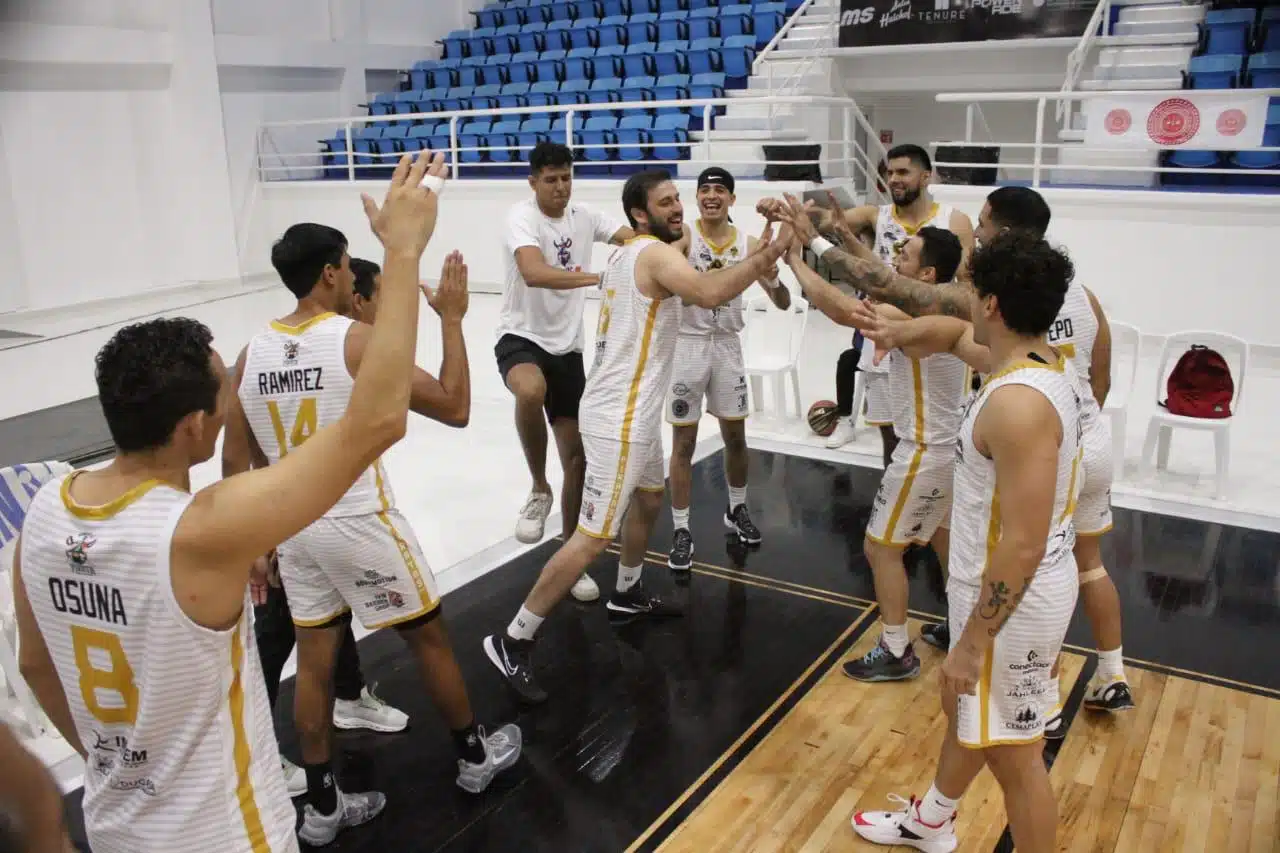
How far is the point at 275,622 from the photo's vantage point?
3.59 m

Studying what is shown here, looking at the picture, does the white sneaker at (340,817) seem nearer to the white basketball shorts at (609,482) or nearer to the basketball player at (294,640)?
the basketball player at (294,640)

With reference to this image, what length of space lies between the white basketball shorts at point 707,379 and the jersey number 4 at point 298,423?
2540 mm

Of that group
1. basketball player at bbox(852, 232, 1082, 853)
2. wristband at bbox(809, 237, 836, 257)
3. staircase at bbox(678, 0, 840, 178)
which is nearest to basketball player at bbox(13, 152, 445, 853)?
basketball player at bbox(852, 232, 1082, 853)

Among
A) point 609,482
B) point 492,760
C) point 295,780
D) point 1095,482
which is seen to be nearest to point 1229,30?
point 1095,482

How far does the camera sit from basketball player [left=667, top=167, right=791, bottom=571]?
530 cm

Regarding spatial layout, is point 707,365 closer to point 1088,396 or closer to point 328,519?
point 1088,396

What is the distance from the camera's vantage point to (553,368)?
5199 millimetres

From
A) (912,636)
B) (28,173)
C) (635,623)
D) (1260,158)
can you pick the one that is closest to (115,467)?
(635,623)

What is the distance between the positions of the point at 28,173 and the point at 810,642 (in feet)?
44.2

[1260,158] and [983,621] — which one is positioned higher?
[1260,158]

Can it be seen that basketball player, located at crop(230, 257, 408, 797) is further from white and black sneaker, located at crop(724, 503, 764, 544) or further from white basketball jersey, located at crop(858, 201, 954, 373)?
white basketball jersey, located at crop(858, 201, 954, 373)

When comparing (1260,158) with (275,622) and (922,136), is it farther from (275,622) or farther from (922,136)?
(275,622)

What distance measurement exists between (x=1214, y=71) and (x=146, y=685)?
12.0 meters

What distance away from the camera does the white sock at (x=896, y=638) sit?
13.7 feet
